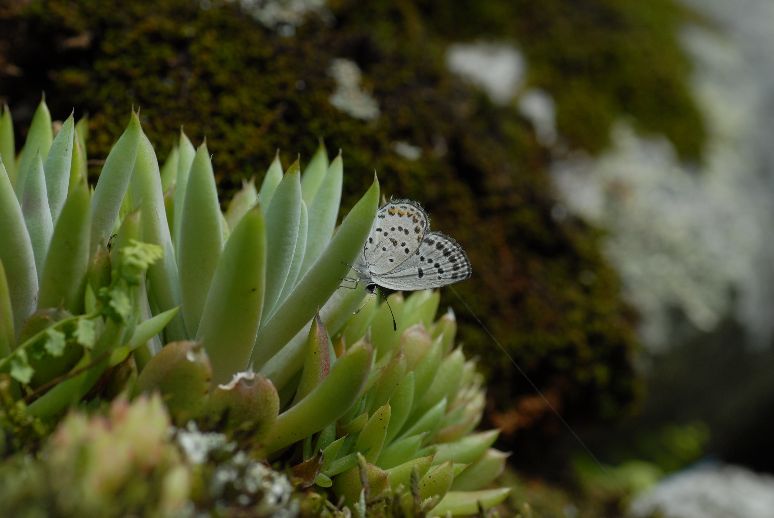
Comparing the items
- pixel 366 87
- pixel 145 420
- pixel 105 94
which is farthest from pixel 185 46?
pixel 145 420

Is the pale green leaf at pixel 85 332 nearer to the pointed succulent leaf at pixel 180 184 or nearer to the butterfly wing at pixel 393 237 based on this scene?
the pointed succulent leaf at pixel 180 184

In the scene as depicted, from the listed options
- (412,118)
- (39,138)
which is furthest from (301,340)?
(412,118)

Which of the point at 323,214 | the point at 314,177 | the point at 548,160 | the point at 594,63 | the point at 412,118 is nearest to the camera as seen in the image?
the point at 323,214

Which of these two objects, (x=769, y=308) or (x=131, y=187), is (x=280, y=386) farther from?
(x=769, y=308)

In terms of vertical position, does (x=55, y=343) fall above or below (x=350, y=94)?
above

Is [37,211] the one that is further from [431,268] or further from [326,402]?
[431,268]

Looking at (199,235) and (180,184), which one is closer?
(199,235)
